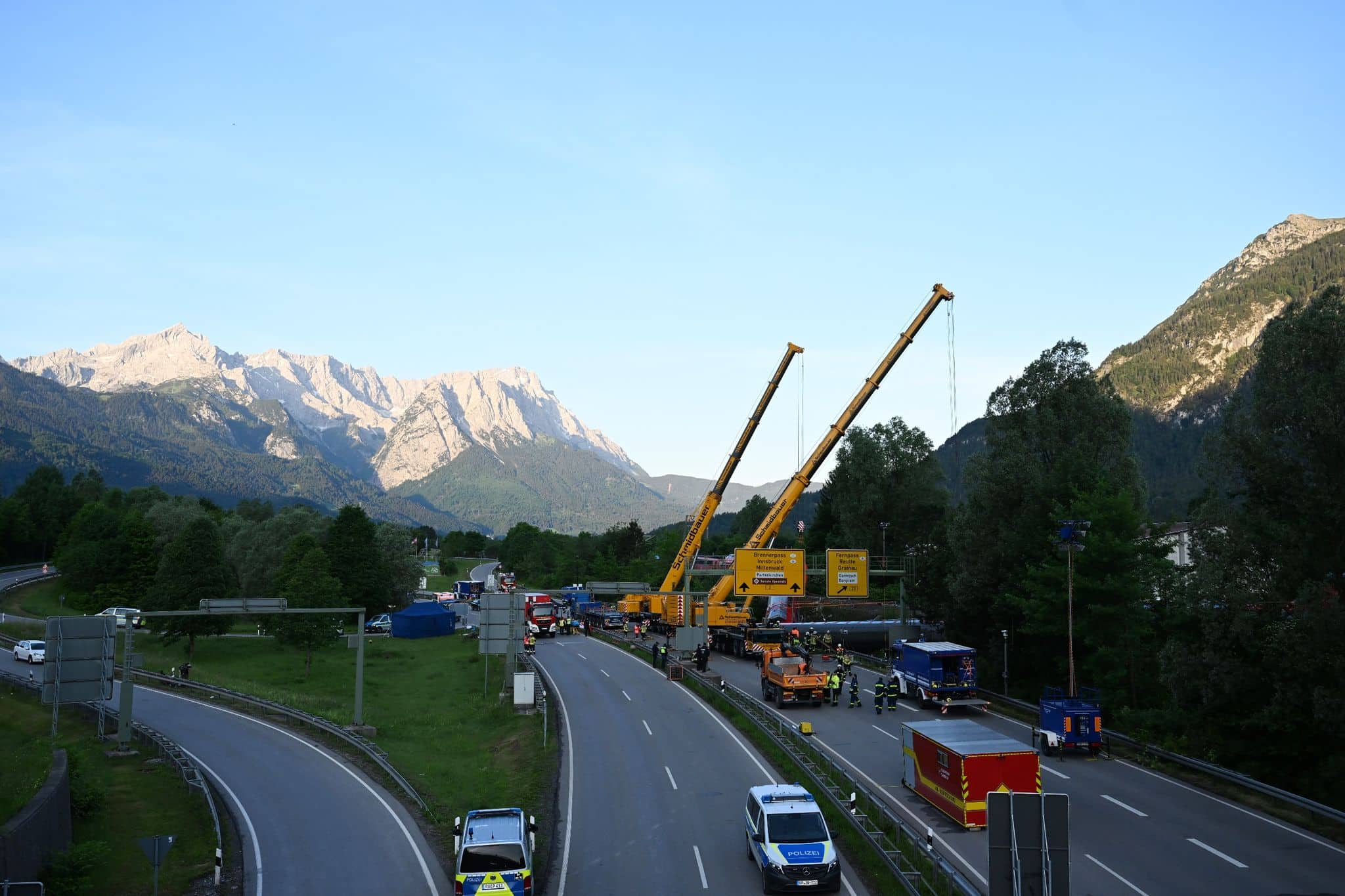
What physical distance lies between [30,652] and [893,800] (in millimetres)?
54655

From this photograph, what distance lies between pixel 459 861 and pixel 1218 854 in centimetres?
1736

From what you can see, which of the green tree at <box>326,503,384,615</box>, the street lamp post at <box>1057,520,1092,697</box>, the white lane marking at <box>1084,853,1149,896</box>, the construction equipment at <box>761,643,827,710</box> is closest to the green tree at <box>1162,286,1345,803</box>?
the street lamp post at <box>1057,520,1092,697</box>

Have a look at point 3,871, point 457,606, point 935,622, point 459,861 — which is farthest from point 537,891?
point 457,606

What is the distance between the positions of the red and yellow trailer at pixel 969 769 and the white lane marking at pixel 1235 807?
5.87 meters

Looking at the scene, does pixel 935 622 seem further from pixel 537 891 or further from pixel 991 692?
pixel 537 891

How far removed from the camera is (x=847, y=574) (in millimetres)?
51844

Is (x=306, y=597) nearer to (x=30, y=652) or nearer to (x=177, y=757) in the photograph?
(x=30, y=652)

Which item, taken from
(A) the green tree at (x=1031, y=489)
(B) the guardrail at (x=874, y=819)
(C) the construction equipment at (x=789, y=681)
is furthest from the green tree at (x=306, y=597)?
(A) the green tree at (x=1031, y=489)

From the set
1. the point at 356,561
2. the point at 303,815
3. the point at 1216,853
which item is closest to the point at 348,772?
the point at 303,815

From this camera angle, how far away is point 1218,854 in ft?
72.0

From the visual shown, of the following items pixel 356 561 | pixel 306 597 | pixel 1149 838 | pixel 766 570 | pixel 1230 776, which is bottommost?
pixel 1149 838

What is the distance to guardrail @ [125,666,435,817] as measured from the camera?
31.7m

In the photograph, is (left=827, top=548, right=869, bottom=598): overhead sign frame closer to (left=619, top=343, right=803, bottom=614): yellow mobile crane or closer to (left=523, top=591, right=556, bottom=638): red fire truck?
A: (left=619, top=343, right=803, bottom=614): yellow mobile crane

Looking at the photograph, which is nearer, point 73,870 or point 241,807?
point 73,870
